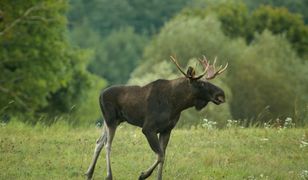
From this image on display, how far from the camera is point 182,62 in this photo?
59750 mm

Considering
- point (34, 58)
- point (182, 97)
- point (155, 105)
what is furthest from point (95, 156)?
point (34, 58)

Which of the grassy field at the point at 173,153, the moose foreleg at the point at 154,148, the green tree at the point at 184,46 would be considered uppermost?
the moose foreleg at the point at 154,148

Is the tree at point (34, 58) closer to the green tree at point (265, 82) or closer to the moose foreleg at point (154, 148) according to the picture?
the green tree at point (265, 82)

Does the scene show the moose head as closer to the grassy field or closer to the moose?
the moose

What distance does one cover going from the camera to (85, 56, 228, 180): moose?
12867mm

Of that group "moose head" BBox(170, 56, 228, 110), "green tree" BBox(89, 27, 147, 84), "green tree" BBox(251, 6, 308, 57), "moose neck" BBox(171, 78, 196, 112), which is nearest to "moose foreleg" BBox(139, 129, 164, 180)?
"moose neck" BBox(171, 78, 196, 112)

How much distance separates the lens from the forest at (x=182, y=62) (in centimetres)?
4172

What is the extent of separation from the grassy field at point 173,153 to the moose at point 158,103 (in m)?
1.00

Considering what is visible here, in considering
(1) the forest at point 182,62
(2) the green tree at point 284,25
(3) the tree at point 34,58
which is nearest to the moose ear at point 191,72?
(1) the forest at point 182,62

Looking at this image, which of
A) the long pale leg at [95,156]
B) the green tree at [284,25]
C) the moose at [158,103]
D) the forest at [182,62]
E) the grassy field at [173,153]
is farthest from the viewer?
the green tree at [284,25]

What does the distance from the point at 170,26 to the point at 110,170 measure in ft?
175

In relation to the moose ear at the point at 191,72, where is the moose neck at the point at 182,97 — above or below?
below

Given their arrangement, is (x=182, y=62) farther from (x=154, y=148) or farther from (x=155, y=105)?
(x=154, y=148)

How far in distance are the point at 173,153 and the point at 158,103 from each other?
8.81 ft
